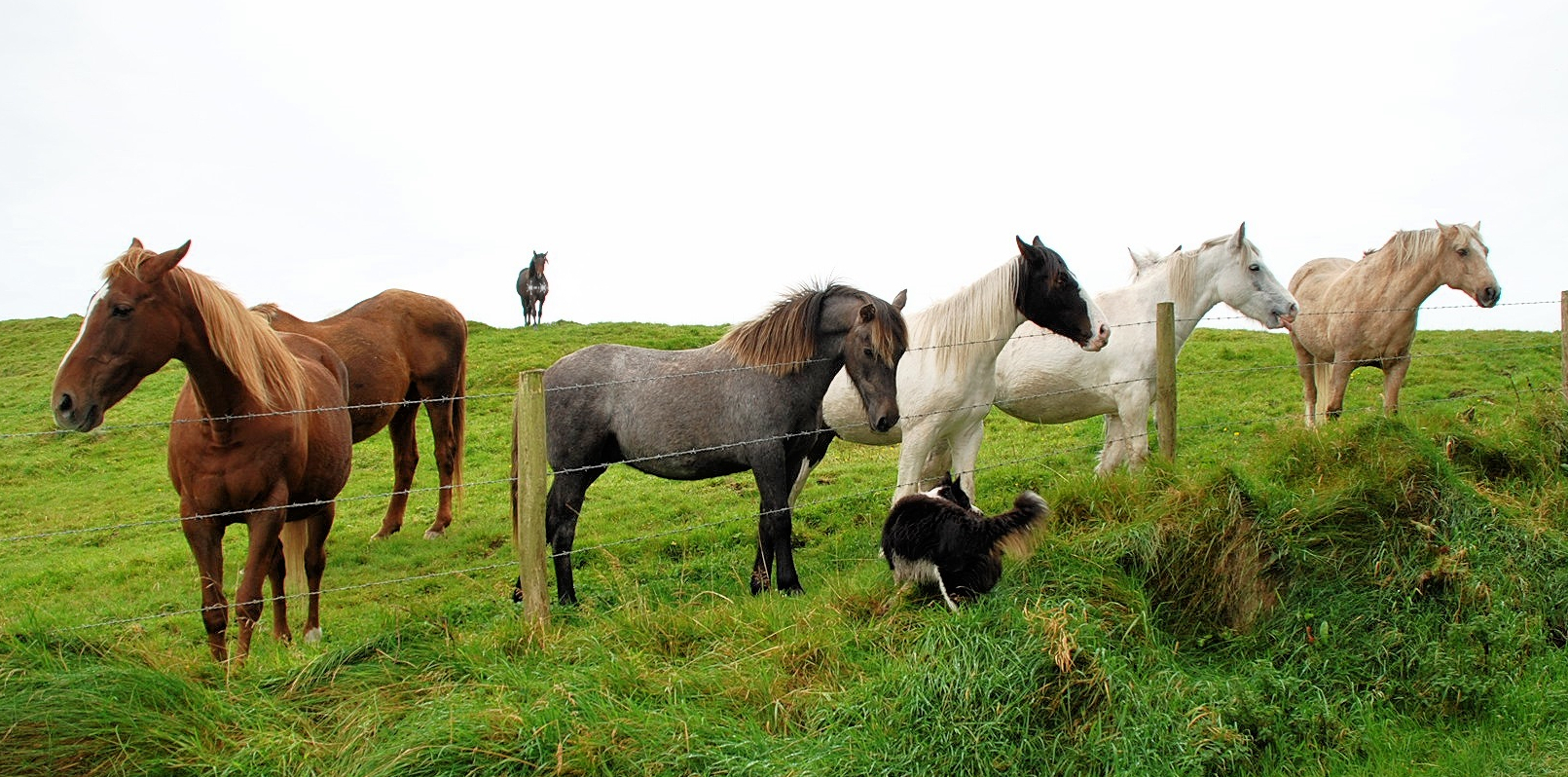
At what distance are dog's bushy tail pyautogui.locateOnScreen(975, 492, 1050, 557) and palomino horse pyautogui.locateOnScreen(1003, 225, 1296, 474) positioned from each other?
2798 millimetres

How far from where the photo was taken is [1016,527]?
447 cm

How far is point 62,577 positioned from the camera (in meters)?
8.41

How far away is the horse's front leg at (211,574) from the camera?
4742 mm

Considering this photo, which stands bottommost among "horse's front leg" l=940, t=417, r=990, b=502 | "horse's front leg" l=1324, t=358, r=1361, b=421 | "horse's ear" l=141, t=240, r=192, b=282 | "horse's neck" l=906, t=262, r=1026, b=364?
"horse's front leg" l=940, t=417, r=990, b=502

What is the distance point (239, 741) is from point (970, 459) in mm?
4656

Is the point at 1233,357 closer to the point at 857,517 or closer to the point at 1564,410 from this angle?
the point at 1564,410

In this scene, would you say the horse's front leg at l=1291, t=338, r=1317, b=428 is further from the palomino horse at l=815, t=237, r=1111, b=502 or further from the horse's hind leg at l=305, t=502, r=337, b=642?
the horse's hind leg at l=305, t=502, r=337, b=642

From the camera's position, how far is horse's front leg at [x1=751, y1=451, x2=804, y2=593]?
17.8ft

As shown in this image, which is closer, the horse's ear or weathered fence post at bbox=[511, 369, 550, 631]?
weathered fence post at bbox=[511, 369, 550, 631]

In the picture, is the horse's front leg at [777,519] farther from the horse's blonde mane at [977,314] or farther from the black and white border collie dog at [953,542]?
the horse's blonde mane at [977,314]

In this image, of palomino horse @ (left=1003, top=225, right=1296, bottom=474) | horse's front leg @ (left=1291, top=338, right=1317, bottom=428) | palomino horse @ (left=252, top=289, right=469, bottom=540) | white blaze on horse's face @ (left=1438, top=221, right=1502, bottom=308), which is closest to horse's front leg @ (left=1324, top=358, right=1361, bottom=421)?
horse's front leg @ (left=1291, top=338, right=1317, bottom=428)

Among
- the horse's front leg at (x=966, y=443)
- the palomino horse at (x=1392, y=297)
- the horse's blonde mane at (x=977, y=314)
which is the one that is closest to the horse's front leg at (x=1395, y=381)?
the palomino horse at (x=1392, y=297)

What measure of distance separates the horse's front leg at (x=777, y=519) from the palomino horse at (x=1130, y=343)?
2481 mm

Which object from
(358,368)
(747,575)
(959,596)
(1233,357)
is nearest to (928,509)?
(959,596)
